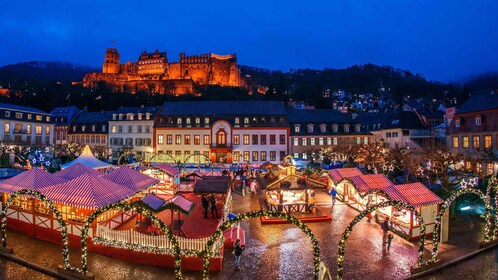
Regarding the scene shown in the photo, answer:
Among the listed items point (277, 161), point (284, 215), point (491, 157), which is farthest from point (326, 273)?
point (277, 161)

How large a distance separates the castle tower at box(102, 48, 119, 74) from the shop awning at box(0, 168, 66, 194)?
139 meters

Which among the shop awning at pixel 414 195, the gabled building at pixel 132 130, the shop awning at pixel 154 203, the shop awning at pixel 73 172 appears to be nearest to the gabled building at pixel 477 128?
the shop awning at pixel 414 195

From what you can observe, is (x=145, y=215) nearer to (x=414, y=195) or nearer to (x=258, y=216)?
(x=258, y=216)

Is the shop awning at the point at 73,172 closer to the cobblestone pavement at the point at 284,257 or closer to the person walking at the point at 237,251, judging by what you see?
the cobblestone pavement at the point at 284,257

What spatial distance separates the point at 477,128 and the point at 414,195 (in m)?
29.8

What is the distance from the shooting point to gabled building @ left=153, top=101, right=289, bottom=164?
168ft

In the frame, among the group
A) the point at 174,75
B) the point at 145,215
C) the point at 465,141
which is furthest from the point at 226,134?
the point at 174,75

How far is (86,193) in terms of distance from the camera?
1440 centimetres

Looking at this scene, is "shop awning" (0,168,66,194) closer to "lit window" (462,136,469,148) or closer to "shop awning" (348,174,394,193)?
"shop awning" (348,174,394,193)

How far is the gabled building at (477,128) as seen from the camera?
118 ft

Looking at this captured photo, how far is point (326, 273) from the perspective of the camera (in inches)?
421

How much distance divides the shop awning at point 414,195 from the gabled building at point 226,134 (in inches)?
1359

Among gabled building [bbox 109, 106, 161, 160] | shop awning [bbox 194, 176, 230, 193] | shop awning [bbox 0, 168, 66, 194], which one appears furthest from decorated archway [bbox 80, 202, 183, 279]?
gabled building [bbox 109, 106, 161, 160]

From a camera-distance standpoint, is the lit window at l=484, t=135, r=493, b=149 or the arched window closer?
the lit window at l=484, t=135, r=493, b=149
